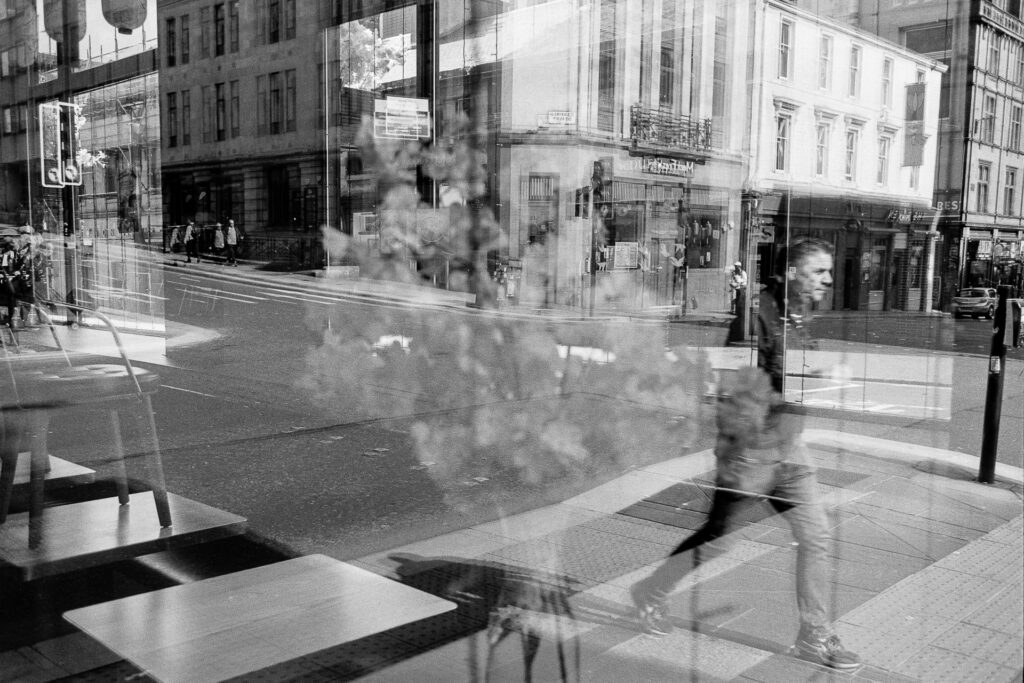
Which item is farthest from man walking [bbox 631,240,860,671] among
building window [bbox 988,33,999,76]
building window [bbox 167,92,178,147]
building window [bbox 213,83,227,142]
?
building window [bbox 167,92,178,147]

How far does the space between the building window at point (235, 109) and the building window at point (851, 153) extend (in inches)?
27.2

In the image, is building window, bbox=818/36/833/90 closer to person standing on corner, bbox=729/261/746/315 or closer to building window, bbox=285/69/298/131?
person standing on corner, bbox=729/261/746/315

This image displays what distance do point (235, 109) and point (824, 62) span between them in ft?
2.23

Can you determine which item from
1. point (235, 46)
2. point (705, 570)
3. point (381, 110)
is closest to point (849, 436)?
point (705, 570)

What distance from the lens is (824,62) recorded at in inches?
37.0

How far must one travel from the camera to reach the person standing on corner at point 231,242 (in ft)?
3.43

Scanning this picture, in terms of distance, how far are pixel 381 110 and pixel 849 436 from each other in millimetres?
780

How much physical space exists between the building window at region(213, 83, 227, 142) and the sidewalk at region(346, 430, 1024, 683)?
0.69 m

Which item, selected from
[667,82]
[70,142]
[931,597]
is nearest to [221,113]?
[667,82]

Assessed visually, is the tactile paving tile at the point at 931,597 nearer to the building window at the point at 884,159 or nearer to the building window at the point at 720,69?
the building window at the point at 884,159

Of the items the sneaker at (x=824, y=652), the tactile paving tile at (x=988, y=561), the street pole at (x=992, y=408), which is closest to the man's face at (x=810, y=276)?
the sneaker at (x=824, y=652)

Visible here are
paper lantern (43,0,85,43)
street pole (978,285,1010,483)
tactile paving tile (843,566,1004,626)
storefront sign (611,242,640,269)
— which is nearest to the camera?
storefront sign (611,242,640,269)

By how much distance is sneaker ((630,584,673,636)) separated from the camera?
1654 mm

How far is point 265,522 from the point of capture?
111 inches
